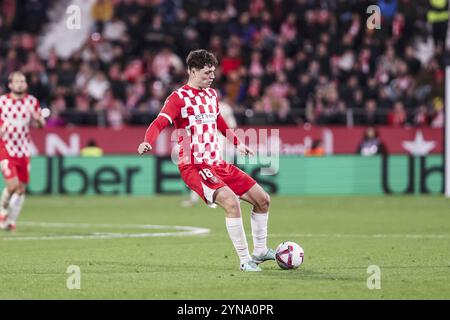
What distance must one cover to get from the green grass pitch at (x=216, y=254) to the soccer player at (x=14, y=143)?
438 millimetres

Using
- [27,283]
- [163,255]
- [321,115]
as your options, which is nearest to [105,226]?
[163,255]

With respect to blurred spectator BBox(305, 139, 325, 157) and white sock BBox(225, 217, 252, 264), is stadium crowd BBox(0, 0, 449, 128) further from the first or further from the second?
white sock BBox(225, 217, 252, 264)

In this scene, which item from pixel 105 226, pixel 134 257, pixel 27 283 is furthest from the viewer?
pixel 105 226

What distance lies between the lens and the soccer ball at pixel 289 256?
38.2 ft

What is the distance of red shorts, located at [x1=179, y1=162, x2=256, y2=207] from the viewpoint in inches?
465

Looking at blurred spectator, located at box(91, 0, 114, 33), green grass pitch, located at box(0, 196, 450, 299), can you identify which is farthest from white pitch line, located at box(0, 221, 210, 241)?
blurred spectator, located at box(91, 0, 114, 33)

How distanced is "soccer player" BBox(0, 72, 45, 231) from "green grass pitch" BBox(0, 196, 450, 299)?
1.44 feet

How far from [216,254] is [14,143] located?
5.53 m

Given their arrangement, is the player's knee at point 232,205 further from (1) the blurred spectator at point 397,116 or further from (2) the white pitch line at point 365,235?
(1) the blurred spectator at point 397,116

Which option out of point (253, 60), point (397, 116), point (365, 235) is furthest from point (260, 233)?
point (253, 60)

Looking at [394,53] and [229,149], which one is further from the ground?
[394,53]
